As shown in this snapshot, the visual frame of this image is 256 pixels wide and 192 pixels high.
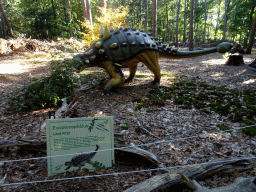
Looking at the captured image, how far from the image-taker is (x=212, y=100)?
438 cm

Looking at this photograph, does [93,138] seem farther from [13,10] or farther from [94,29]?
[13,10]

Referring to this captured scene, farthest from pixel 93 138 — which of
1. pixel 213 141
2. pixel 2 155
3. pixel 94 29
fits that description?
pixel 94 29

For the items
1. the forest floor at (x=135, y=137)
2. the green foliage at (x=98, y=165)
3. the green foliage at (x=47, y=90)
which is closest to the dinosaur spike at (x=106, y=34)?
the green foliage at (x=47, y=90)

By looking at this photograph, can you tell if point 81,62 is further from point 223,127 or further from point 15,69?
point 15,69

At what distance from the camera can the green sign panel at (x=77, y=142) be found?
1.89 meters

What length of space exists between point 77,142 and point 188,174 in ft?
4.41

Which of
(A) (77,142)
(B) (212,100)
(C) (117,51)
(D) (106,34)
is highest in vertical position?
(D) (106,34)

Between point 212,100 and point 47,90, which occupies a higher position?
point 47,90

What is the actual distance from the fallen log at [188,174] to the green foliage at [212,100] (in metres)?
1.04

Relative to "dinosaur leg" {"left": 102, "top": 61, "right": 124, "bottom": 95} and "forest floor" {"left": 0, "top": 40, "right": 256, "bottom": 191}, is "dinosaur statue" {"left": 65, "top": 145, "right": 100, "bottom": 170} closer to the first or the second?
"forest floor" {"left": 0, "top": 40, "right": 256, "bottom": 191}

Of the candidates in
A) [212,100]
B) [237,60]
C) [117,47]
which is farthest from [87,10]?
[212,100]

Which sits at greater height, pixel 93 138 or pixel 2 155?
pixel 93 138

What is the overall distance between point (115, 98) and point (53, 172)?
267 cm

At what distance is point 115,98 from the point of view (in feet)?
14.6
